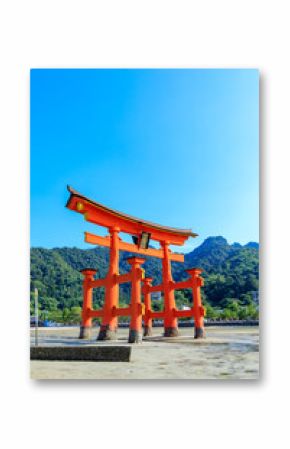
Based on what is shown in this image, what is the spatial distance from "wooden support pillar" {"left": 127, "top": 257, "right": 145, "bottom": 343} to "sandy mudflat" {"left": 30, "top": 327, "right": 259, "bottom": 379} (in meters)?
0.40

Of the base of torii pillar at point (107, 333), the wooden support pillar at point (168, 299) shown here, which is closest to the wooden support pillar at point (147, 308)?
the wooden support pillar at point (168, 299)

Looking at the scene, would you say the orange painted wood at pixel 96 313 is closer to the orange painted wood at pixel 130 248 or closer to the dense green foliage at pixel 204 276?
the dense green foliage at pixel 204 276

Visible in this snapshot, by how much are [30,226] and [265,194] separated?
243 cm

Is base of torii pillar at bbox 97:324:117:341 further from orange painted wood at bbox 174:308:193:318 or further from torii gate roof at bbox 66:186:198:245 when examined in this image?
torii gate roof at bbox 66:186:198:245

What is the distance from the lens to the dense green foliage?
422cm

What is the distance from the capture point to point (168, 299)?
21.3ft

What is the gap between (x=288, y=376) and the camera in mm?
3893

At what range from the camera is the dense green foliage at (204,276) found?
13.9 ft

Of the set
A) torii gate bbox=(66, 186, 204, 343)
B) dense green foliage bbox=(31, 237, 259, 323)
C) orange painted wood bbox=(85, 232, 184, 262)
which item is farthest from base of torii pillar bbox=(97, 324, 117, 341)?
orange painted wood bbox=(85, 232, 184, 262)

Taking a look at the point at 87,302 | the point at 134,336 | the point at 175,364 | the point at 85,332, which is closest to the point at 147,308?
the point at 134,336

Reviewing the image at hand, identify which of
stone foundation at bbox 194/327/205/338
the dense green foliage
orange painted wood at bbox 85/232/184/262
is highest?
orange painted wood at bbox 85/232/184/262
